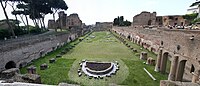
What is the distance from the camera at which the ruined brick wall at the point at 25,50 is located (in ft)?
44.8

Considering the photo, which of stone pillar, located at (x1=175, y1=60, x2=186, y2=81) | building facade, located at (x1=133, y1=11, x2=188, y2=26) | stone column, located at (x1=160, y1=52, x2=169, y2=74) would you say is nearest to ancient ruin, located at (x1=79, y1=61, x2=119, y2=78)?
stone column, located at (x1=160, y1=52, x2=169, y2=74)

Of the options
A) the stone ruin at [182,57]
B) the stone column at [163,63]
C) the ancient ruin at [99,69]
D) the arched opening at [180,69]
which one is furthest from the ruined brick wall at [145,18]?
the arched opening at [180,69]

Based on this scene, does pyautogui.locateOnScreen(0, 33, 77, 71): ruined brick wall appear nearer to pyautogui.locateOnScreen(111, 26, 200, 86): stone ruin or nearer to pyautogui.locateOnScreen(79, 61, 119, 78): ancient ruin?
pyautogui.locateOnScreen(79, 61, 119, 78): ancient ruin

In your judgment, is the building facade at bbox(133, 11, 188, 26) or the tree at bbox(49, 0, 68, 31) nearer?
the tree at bbox(49, 0, 68, 31)

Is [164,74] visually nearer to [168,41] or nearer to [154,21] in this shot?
[168,41]

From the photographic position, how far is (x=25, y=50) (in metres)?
16.7

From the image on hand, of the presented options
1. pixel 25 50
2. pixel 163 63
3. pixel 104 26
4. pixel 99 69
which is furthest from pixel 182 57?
pixel 104 26

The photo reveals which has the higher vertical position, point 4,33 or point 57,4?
point 57,4

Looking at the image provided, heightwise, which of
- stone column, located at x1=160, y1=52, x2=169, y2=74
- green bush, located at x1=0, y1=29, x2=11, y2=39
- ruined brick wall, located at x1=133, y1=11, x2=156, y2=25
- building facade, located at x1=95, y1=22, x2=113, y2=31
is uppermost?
ruined brick wall, located at x1=133, y1=11, x2=156, y2=25

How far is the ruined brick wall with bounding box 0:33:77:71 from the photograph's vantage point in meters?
13.7

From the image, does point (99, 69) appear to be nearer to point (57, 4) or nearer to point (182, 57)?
point (182, 57)

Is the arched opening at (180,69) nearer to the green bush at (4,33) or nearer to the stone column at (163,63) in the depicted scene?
the stone column at (163,63)

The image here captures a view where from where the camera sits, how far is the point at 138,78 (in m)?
11.9

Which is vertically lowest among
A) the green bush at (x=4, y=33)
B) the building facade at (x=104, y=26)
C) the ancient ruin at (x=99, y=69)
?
the ancient ruin at (x=99, y=69)
